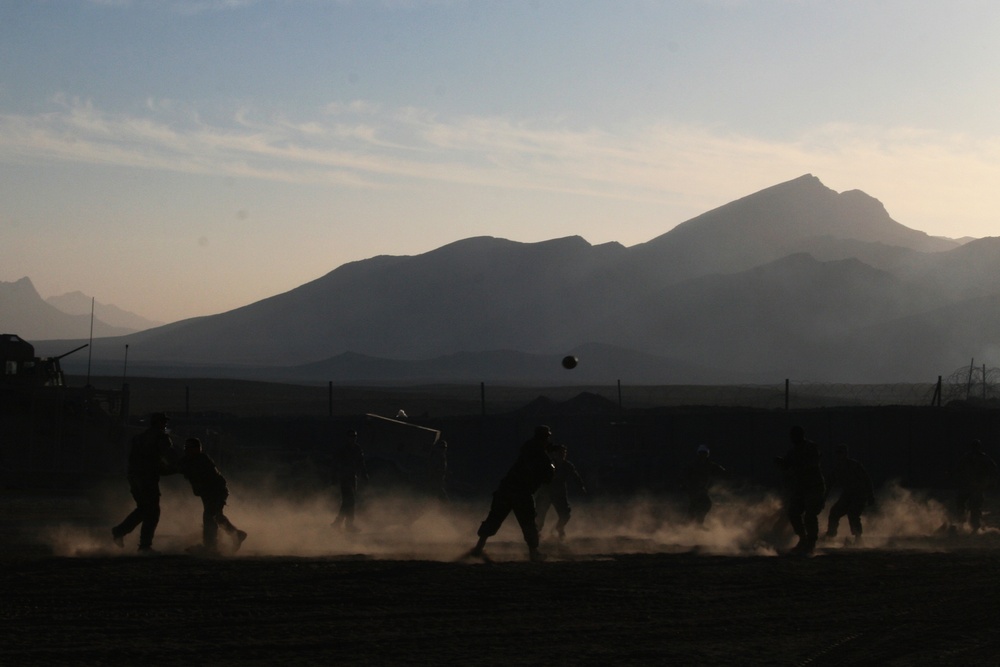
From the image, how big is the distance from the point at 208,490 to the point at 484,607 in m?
5.13

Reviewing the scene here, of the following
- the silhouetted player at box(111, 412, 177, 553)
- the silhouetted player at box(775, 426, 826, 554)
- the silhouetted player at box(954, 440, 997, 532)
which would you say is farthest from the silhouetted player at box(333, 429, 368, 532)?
the silhouetted player at box(954, 440, 997, 532)

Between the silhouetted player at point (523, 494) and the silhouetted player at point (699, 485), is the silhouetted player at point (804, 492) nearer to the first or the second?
the silhouetted player at point (523, 494)

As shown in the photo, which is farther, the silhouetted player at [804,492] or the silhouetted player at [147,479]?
the silhouetted player at [804,492]

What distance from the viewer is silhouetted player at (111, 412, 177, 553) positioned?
15.4 meters

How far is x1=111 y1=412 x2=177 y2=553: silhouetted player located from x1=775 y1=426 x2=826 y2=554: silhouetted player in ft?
26.2

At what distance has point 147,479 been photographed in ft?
51.0

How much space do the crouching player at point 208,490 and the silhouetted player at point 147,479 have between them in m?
0.23

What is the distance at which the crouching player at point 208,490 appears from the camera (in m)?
15.7

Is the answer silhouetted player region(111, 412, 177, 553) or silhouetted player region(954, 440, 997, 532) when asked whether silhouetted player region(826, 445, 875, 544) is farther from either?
silhouetted player region(111, 412, 177, 553)

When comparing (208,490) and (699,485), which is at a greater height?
(208,490)

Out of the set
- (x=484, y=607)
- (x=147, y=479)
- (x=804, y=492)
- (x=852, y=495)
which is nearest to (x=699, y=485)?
(x=852, y=495)

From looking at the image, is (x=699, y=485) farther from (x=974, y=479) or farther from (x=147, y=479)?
(x=147, y=479)

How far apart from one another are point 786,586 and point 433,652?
531 centimetres

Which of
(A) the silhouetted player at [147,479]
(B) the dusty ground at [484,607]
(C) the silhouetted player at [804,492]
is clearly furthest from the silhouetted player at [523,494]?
(A) the silhouetted player at [147,479]
